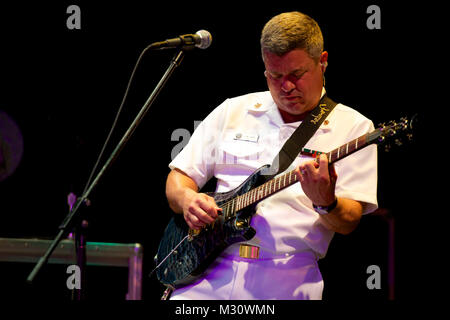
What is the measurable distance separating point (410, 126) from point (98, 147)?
2.69 m

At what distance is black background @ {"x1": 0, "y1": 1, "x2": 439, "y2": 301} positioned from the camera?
3.54 meters

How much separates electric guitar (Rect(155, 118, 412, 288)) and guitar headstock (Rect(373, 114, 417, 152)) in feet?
0.41

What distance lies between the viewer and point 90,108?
4207 mm

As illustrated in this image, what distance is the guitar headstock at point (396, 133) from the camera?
210 cm

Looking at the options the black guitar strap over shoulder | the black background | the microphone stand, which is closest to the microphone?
the microphone stand

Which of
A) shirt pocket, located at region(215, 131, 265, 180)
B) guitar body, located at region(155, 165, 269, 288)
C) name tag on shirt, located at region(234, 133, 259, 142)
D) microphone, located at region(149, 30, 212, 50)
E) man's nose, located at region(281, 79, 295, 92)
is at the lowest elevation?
guitar body, located at region(155, 165, 269, 288)

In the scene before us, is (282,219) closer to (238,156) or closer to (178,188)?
(238,156)

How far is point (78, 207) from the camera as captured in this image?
2381mm

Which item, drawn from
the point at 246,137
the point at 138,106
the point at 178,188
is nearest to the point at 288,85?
the point at 246,137

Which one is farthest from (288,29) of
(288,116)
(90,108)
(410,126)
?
(90,108)

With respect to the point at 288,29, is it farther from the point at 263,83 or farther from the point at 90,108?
the point at 90,108

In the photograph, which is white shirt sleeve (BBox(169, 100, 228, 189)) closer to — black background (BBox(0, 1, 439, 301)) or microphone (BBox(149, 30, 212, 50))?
microphone (BBox(149, 30, 212, 50))

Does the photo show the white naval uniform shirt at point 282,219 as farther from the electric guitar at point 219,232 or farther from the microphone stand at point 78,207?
the microphone stand at point 78,207
